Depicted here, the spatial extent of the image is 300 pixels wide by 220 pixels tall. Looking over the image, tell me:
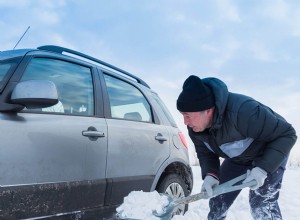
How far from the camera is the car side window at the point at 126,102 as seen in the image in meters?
3.45

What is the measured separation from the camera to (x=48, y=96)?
2391 mm

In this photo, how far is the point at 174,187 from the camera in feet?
12.7

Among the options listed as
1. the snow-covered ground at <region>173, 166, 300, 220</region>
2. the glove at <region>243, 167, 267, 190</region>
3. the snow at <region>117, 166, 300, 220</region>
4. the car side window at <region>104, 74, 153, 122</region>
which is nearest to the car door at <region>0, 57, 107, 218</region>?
the car side window at <region>104, 74, 153, 122</region>

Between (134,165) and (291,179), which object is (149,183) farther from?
(291,179)

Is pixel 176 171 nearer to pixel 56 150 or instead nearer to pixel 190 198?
pixel 190 198

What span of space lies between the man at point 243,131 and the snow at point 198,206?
1.43 feet

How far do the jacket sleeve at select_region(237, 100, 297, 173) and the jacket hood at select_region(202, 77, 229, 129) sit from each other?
0.13m

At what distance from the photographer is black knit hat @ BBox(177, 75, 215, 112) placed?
2.46 m

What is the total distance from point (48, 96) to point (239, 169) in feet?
5.54

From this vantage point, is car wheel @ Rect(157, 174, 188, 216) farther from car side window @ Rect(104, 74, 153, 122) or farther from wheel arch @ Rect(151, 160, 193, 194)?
car side window @ Rect(104, 74, 153, 122)

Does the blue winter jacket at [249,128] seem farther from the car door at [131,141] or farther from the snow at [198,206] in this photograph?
the car door at [131,141]

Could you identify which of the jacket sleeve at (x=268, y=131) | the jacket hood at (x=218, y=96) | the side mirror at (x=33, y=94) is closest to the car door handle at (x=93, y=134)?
the side mirror at (x=33, y=94)

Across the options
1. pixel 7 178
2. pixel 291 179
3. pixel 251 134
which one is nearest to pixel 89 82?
pixel 7 178

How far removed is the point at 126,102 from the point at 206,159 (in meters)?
1.06
